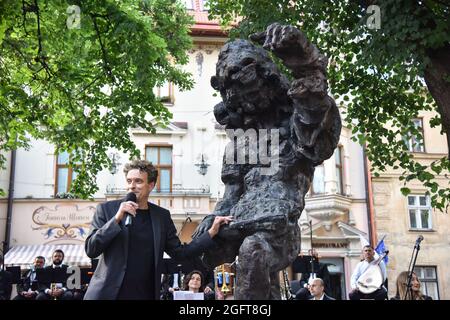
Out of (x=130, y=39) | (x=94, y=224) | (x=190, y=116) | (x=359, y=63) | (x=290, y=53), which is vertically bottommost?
(x=94, y=224)

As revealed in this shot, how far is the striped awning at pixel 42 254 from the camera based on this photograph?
18.2 m

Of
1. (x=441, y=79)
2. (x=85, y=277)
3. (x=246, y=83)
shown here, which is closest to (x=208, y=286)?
(x=85, y=277)

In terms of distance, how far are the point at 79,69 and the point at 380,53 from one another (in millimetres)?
5519

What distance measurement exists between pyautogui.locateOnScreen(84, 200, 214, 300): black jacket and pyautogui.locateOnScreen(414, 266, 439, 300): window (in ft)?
62.2

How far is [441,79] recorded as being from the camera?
7.23 metres

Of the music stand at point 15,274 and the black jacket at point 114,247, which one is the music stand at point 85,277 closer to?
the music stand at point 15,274

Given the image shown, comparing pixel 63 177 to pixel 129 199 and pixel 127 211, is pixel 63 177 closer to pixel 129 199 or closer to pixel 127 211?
pixel 129 199

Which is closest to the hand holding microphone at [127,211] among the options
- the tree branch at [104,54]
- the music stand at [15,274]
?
the tree branch at [104,54]

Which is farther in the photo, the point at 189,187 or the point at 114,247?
the point at 189,187

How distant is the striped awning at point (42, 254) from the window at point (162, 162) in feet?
12.1
